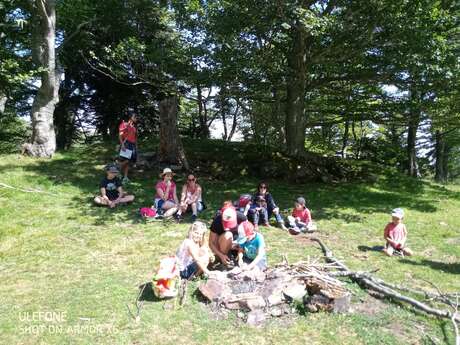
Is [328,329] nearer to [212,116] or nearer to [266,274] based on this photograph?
[266,274]

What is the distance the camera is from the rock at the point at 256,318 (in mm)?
5714

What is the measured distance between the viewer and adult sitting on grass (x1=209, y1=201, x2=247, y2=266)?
775 cm

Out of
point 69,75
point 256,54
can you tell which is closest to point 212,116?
point 69,75

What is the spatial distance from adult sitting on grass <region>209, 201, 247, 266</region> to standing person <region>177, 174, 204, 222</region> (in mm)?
2894

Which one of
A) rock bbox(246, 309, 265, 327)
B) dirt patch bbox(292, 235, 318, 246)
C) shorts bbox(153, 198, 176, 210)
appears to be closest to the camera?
rock bbox(246, 309, 265, 327)

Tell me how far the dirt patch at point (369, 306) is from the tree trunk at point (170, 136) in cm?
986

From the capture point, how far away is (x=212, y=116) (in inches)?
1244

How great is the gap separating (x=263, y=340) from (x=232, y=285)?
134cm

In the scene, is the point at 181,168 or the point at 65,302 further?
the point at 181,168

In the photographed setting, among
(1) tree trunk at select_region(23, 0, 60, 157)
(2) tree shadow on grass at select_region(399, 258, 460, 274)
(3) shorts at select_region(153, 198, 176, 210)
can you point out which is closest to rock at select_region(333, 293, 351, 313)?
(2) tree shadow on grass at select_region(399, 258, 460, 274)

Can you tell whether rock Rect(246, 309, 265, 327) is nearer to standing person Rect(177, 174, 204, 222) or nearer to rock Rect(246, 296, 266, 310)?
rock Rect(246, 296, 266, 310)

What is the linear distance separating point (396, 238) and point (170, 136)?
8.91 meters

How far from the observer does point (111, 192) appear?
37.8ft

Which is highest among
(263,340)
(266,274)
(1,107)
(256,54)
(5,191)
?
(256,54)
